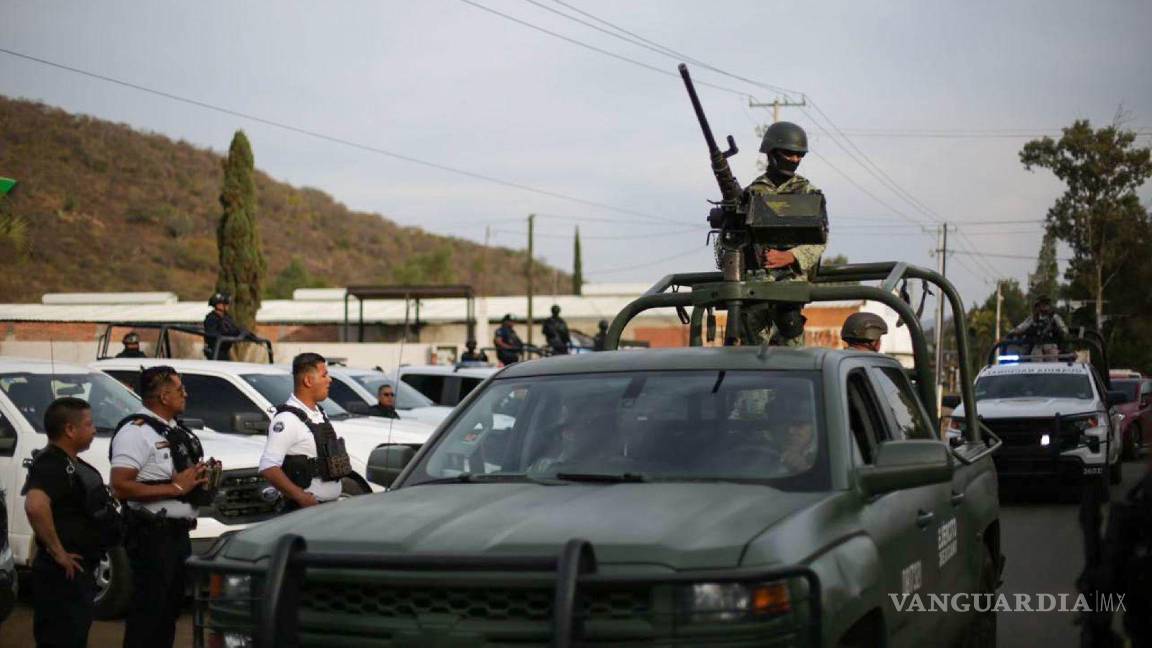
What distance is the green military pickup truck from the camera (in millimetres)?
3789

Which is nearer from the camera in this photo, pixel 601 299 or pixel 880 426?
pixel 880 426

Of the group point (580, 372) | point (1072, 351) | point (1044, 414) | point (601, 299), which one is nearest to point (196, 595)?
point (580, 372)

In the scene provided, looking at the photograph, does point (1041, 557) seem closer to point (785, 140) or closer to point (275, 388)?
point (785, 140)

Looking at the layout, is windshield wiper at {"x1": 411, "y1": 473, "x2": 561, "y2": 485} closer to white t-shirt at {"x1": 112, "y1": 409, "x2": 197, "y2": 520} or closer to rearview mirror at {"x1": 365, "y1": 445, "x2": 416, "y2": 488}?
rearview mirror at {"x1": 365, "y1": 445, "x2": 416, "y2": 488}

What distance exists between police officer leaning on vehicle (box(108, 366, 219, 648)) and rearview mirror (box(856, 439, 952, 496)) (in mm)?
3824

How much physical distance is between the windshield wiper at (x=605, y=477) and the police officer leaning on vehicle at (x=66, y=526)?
3004mm

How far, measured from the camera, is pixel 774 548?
3994 millimetres

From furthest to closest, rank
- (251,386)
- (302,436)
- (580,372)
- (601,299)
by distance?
(601,299)
(251,386)
(302,436)
(580,372)

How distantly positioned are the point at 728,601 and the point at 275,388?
10226 mm

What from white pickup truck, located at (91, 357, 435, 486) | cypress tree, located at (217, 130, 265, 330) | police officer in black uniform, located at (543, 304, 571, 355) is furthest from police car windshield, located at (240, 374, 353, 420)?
cypress tree, located at (217, 130, 265, 330)

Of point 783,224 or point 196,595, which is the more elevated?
point 783,224

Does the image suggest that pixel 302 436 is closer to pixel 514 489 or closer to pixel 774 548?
pixel 514 489


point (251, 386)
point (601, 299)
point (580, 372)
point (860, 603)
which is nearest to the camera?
point (860, 603)

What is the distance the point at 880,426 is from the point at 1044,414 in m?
12.3
